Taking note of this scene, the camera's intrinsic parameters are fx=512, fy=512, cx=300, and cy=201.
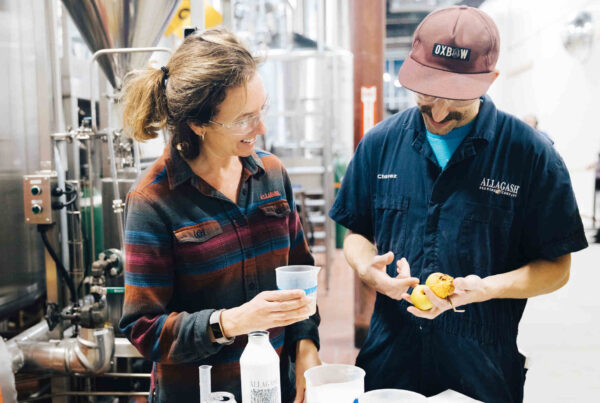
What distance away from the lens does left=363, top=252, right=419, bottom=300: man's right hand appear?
1.48 m

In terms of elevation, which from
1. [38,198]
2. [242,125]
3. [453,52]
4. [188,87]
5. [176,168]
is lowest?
[38,198]

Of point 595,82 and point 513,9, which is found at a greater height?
point 513,9

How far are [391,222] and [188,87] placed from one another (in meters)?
0.80

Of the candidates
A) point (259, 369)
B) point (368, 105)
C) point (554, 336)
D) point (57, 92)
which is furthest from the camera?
point (554, 336)

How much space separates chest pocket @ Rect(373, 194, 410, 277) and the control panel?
89.3 inches

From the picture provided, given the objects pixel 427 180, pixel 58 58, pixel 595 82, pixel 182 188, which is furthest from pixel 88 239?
pixel 595 82

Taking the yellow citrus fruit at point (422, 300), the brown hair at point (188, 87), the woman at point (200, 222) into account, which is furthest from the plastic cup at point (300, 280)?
the brown hair at point (188, 87)

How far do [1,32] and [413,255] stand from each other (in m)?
3.09

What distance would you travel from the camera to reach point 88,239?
368cm

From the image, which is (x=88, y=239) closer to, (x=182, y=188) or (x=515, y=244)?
(x=182, y=188)

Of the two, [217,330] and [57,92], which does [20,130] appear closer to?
[57,92]

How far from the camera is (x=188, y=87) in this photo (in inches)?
53.7

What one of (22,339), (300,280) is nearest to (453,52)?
(300,280)

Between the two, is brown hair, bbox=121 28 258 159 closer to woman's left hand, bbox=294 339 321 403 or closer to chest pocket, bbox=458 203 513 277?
woman's left hand, bbox=294 339 321 403
